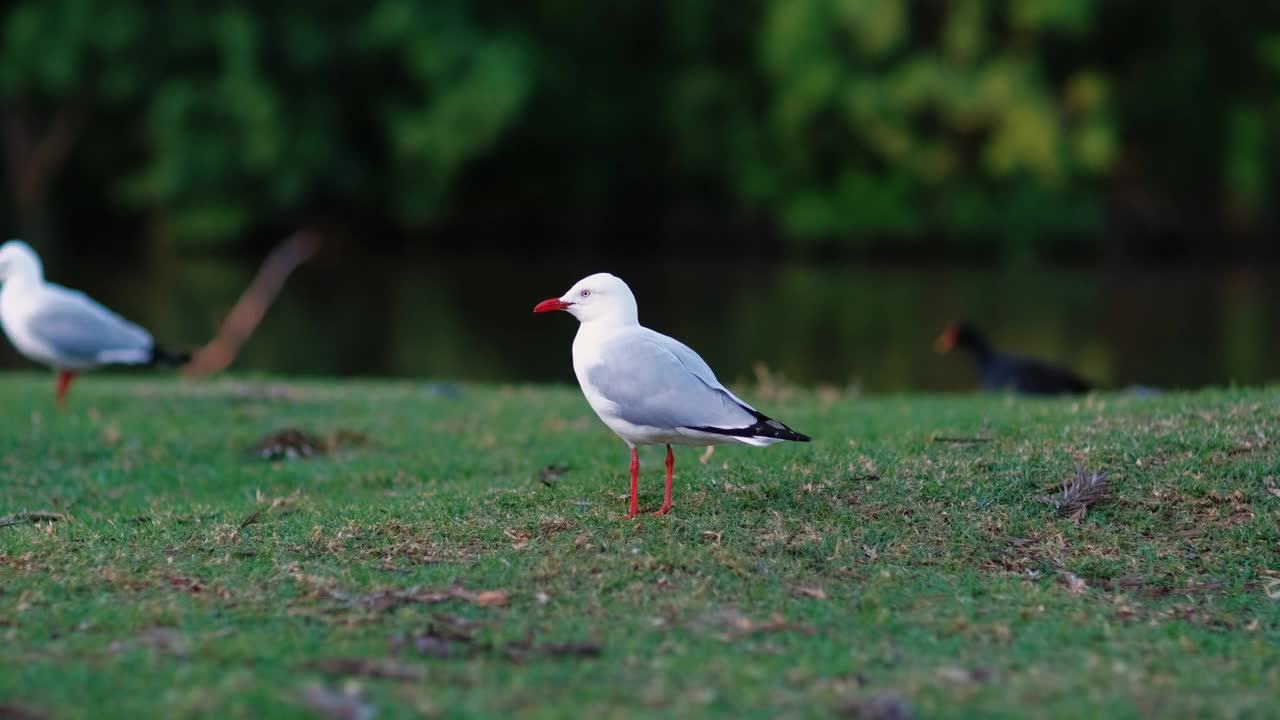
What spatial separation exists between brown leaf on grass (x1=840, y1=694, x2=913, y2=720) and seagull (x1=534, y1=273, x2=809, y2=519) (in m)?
1.62

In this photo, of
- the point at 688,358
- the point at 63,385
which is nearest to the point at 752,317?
the point at 63,385

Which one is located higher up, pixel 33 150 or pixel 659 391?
pixel 33 150

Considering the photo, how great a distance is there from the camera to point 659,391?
20.6ft

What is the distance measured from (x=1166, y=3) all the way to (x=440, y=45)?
1702cm

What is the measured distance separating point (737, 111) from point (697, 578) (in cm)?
3158

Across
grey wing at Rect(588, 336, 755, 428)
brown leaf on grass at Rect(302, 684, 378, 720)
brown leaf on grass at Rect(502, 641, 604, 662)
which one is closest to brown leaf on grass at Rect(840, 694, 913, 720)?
brown leaf on grass at Rect(502, 641, 604, 662)

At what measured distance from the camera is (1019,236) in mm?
33062

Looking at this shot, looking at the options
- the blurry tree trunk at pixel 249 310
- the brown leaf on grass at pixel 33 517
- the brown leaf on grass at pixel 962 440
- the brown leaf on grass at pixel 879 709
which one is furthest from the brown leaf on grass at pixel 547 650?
the blurry tree trunk at pixel 249 310

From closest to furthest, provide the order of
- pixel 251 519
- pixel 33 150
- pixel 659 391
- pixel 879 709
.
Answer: pixel 879 709, pixel 659 391, pixel 251 519, pixel 33 150

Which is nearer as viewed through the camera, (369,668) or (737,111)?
(369,668)

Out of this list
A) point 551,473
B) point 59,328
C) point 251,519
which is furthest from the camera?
point 59,328

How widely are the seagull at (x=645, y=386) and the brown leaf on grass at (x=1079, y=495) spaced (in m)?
1.44

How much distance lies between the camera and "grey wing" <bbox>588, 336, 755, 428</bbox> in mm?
6191

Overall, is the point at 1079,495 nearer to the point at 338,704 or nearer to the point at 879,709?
the point at 879,709
